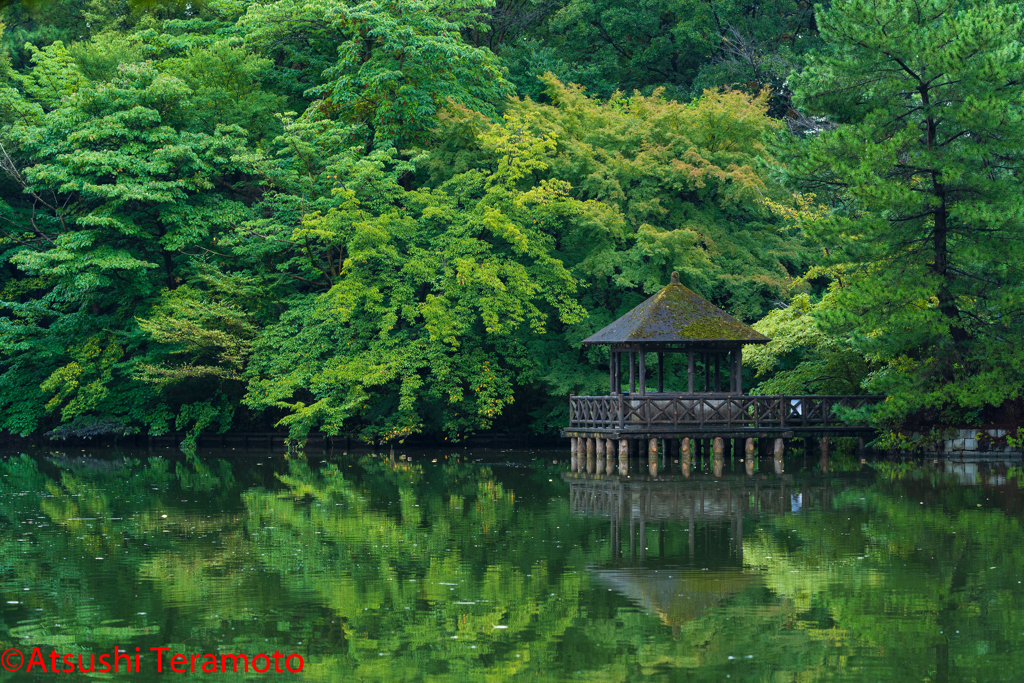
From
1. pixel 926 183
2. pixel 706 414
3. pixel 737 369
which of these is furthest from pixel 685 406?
pixel 926 183

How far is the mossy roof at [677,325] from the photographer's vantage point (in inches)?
1051

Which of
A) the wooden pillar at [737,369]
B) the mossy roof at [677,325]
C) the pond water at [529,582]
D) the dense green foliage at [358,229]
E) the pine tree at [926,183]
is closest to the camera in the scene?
the pond water at [529,582]

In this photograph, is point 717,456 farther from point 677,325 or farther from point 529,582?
point 529,582

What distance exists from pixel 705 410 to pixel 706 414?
5.9 inches

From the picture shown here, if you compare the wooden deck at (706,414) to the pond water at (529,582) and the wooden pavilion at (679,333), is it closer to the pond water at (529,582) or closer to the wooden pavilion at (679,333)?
the wooden pavilion at (679,333)

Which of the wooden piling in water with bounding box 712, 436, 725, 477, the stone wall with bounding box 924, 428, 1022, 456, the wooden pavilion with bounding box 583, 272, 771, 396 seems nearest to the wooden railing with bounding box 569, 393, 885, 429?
the wooden piling in water with bounding box 712, 436, 725, 477

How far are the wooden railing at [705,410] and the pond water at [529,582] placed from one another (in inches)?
137

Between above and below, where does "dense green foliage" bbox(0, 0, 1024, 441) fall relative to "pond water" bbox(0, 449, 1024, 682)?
above

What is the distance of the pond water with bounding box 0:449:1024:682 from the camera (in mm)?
9852

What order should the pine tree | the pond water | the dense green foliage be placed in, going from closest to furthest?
the pond water, the pine tree, the dense green foliage

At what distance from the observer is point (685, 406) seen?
86.4ft

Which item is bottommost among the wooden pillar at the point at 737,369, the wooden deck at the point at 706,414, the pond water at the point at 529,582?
the pond water at the point at 529,582

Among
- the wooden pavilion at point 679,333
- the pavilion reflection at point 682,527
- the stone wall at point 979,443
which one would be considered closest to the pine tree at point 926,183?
the stone wall at point 979,443

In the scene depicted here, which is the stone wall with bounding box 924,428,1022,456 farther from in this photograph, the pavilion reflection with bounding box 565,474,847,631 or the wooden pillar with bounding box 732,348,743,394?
the pavilion reflection with bounding box 565,474,847,631
